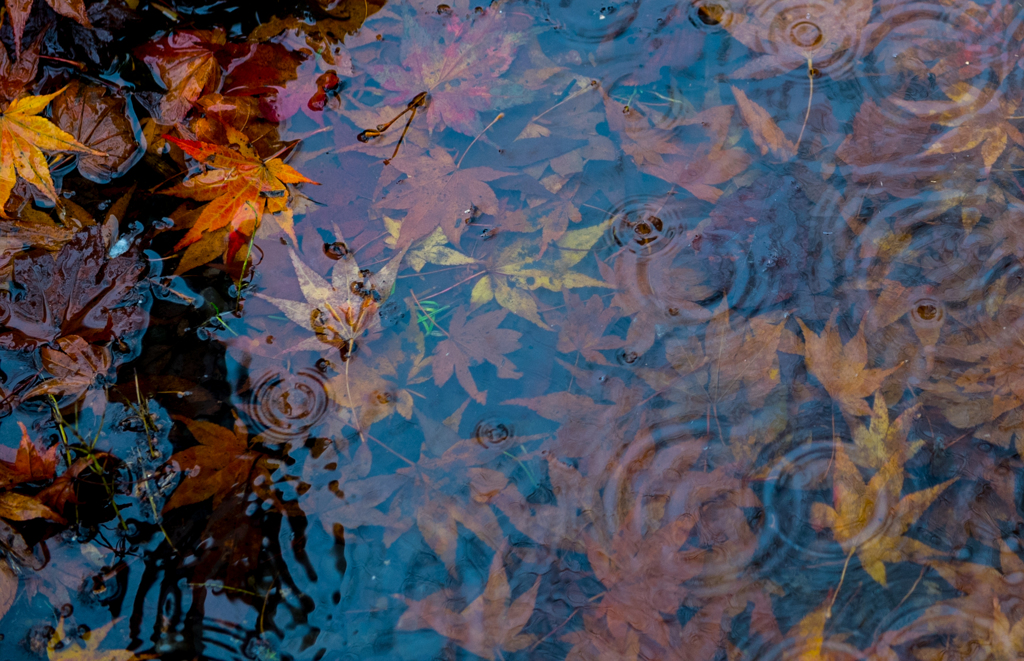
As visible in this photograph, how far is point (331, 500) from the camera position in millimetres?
1708

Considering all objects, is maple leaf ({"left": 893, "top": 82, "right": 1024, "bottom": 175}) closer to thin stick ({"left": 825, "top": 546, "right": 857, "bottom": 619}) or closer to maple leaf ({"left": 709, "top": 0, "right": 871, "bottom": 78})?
maple leaf ({"left": 709, "top": 0, "right": 871, "bottom": 78})

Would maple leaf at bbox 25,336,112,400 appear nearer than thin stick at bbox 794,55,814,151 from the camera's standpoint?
Yes

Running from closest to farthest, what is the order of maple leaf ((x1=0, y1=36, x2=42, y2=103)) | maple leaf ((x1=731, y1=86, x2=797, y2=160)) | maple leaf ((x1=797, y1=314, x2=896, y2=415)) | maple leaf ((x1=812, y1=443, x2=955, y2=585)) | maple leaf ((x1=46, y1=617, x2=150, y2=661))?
maple leaf ((x1=46, y1=617, x2=150, y2=661))
maple leaf ((x1=812, y1=443, x2=955, y2=585))
maple leaf ((x1=797, y1=314, x2=896, y2=415))
maple leaf ((x1=0, y1=36, x2=42, y2=103))
maple leaf ((x1=731, y1=86, x2=797, y2=160))

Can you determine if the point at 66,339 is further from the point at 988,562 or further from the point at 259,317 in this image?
the point at 988,562

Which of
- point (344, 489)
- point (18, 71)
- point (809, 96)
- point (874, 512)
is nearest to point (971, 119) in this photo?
point (809, 96)

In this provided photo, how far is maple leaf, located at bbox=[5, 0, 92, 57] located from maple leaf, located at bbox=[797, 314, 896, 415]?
8.44 ft

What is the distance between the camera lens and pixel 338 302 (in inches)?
71.7

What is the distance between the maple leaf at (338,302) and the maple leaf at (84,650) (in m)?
0.93

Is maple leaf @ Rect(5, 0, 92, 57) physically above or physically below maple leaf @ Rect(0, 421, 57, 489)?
above

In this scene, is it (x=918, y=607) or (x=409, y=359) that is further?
(x=409, y=359)

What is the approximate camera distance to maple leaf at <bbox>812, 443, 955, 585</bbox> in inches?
66.4

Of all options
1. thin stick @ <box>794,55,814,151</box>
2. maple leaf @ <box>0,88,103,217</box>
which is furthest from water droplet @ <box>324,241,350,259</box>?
thin stick @ <box>794,55,814,151</box>

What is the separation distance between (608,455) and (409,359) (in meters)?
0.67

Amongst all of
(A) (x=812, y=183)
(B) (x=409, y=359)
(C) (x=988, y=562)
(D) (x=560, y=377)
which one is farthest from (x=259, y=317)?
(C) (x=988, y=562)
